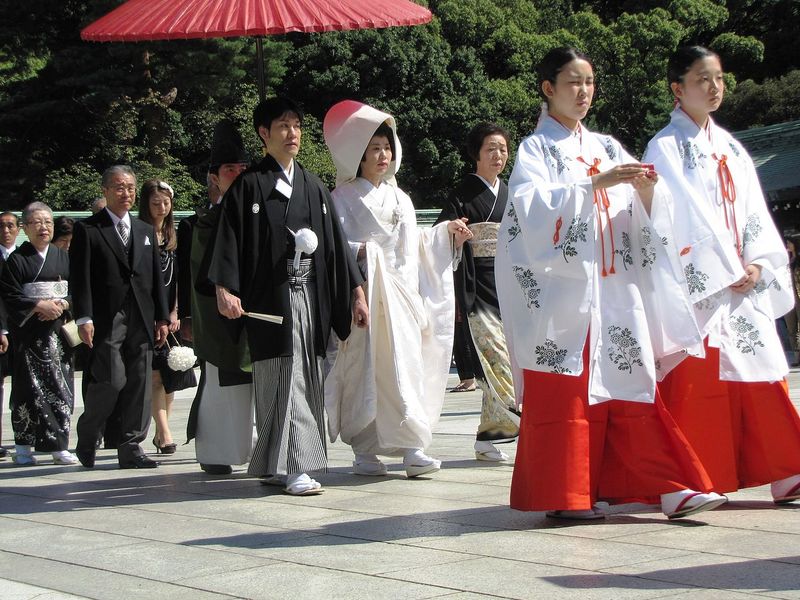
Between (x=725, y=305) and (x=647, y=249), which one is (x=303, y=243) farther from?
(x=725, y=305)

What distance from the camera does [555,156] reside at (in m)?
4.95

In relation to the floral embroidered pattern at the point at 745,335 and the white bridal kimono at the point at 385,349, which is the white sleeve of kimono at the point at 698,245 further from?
the white bridal kimono at the point at 385,349

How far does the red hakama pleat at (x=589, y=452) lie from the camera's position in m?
4.62

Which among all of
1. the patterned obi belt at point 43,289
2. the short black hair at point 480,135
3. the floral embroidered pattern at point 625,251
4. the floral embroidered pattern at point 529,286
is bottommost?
the floral embroidered pattern at point 529,286

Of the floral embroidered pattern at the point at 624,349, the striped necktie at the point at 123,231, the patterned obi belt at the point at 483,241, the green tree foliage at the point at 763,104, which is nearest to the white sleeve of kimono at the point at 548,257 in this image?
the floral embroidered pattern at the point at 624,349

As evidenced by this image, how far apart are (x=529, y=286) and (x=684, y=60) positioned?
4.30ft

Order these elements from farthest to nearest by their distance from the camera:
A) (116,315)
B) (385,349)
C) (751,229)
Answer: (116,315) → (385,349) → (751,229)

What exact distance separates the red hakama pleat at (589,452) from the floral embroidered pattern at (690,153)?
1085 mm

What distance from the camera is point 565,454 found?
462 centimetres

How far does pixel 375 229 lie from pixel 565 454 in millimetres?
2358

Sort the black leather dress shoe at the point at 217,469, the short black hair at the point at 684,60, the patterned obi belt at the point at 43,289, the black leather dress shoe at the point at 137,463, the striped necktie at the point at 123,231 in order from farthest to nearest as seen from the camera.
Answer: the patterned obi belt at the point at 43,289, the striped necktie at the point at 123,231, the black leather dress shoe at the point at 137,463, the black leather dress shoe at the point at 217,469, the short black hair at the point at 684,60

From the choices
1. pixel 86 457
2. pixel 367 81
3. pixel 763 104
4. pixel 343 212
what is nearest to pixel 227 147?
pixel 343 212

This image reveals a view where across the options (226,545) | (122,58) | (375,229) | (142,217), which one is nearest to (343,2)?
(375,229)

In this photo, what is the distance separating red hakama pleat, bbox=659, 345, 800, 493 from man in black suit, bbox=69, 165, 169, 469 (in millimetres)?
3518
